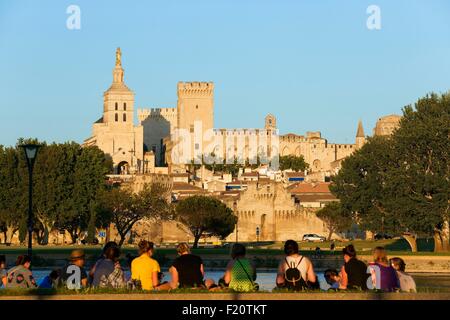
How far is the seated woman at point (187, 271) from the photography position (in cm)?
2487

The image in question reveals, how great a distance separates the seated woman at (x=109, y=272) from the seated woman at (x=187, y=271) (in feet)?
3.16

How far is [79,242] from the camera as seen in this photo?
99.2 metres

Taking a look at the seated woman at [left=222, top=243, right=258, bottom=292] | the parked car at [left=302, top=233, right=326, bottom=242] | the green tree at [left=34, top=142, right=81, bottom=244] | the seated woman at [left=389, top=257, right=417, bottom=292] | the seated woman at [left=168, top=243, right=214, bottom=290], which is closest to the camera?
the seated woman at [left=222, top=243, right=258, bottom=292]

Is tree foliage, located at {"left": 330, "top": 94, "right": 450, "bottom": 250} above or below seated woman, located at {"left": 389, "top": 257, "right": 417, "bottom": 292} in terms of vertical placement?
above

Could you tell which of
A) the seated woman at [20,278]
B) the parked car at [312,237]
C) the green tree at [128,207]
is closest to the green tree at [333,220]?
the parked car at [312,237]

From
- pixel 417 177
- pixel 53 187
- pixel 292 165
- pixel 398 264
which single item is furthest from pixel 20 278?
pixel 292 165

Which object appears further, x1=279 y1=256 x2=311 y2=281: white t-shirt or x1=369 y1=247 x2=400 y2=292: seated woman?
x1=369 y1=247 x2=400 y2=292: seated woman

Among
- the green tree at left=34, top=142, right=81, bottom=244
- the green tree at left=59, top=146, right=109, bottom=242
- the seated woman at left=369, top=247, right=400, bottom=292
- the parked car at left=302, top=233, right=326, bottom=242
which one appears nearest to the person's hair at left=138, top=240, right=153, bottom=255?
the seated woman at left=369, top=247, right=400, bottom=292

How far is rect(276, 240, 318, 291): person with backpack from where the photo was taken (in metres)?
24.1

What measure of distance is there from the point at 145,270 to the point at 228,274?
1468mm

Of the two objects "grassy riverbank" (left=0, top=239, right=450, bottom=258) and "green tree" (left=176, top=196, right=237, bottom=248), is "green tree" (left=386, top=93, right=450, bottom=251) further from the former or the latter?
"green tree" (left=176, top=196, right=237, bottom=248)

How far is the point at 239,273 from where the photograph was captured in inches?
968

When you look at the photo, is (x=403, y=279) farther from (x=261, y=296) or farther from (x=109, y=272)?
(x=109, y=272)
